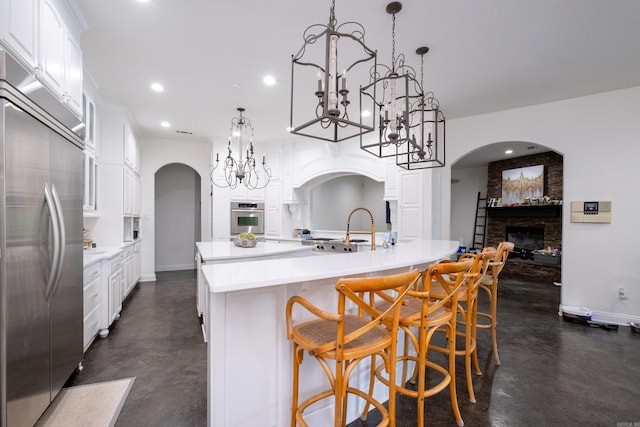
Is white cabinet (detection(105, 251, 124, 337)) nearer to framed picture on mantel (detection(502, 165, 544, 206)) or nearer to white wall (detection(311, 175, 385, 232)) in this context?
white wall (detection(311, 175, 385, 232))

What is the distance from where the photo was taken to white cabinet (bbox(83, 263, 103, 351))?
8.63 feet

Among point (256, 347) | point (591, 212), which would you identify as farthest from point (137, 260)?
point (591, 212)

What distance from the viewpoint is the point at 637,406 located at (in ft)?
6.57

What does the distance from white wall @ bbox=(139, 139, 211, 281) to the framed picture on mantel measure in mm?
7382

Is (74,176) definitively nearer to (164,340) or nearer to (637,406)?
(164,340)

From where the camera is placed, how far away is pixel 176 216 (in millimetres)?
7047

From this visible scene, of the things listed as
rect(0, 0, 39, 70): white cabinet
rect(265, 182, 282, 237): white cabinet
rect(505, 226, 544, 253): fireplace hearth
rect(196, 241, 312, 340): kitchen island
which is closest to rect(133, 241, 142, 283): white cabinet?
rect(196, 241, 312, 340): kitchen island

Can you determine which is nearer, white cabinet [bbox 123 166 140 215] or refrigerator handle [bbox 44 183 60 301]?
refrigerator handle [bbox 44 183 60 301]

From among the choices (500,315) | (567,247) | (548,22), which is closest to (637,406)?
(500,315)

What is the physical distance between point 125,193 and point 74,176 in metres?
2.66

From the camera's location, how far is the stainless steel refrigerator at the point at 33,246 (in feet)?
4.41

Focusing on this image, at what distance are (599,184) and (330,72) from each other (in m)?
4.38

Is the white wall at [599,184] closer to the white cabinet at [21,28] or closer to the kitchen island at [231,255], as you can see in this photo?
the kitchen island at [231,255]

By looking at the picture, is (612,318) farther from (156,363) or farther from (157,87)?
(157,87)
